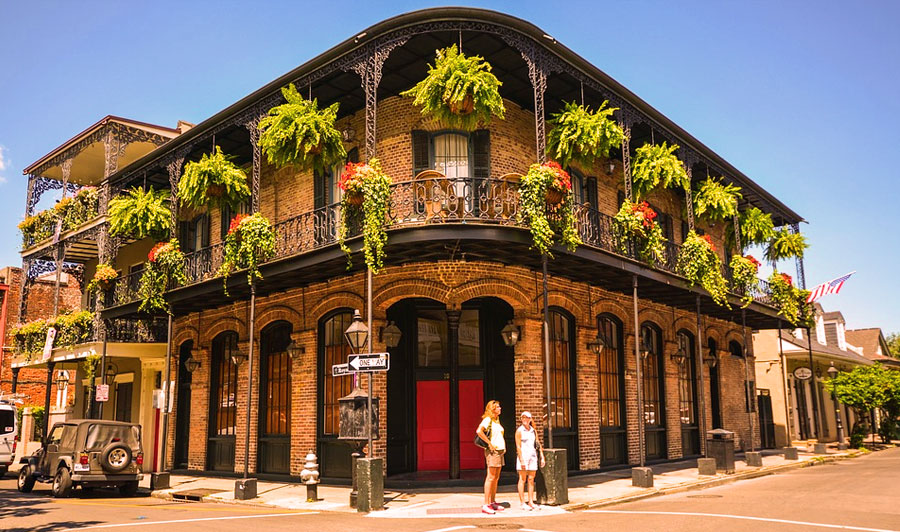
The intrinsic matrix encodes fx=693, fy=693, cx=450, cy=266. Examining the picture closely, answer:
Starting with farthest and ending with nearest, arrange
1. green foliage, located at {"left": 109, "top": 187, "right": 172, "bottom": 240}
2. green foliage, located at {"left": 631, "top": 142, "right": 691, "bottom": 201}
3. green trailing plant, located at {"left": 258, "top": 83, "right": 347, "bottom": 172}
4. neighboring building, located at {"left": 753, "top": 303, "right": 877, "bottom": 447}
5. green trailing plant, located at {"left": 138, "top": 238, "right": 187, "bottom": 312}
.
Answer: neighboring building, located at {"left": 753, "top": 303, "right": 877, "bottom": 447}, green foliage, located at {"left": 109, "top": 187, "right": 172, "bottom": 240}, green trailing plant, located at {"left": 138, "top": 238, "right": 187, "bottom": 312}, green foliage, located at {"left": 631, "top": 142, "right": 691, "bottom": 201}, green trailing plant, located at {"left": 258, "top": 83, "right": 347, "bottom": 172}

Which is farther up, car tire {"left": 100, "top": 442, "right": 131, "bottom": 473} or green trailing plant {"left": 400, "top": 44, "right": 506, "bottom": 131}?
green trailing plant {"left": 400, "top": 44, "right": 506, "bottom": 131}

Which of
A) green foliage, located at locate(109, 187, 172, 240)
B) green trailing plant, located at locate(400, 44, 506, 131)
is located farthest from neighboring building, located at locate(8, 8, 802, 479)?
green foliage, located at locate(109, 187, 172, 240)

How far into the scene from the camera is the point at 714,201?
1847 centimetres

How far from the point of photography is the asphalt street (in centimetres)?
916

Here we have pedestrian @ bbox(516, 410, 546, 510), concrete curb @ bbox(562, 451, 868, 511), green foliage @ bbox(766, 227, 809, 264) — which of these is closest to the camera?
pedestrian @ bbox(516, 410, 546, 510)

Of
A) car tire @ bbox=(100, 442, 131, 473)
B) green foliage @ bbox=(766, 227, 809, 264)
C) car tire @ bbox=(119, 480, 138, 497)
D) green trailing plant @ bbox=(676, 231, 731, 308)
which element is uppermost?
green foliage @ bbox=(766, 227, 809, 264)

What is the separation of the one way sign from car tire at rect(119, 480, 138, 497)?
694 centimetres

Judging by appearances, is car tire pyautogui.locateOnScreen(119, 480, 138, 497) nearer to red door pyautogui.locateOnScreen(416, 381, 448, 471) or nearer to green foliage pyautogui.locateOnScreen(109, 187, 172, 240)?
red door pyautogui.locateOnScreen(416, 381, 448, 471)

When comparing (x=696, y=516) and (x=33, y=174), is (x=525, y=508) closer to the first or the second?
(x=696, y=516)

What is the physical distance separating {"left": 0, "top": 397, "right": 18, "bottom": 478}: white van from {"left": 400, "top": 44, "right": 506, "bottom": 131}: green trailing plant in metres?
14.9

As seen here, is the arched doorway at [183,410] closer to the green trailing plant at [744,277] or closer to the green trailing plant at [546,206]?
the green trailing plant at [546,206]

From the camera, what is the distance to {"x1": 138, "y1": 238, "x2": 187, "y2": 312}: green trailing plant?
58.7ft

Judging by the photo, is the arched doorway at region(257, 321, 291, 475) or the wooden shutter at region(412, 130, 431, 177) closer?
the wooden shutter at region(412, 130, 431, 177)

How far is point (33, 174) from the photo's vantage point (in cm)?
2639
